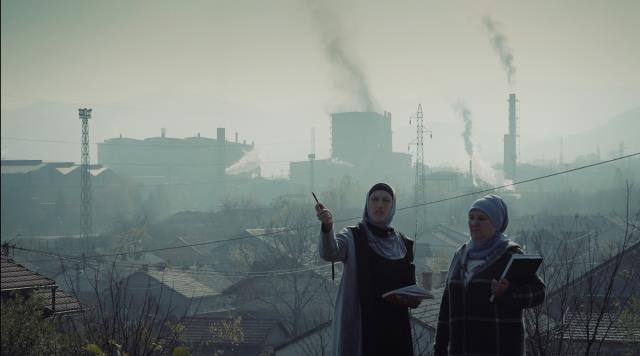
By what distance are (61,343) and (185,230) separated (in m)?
45.1

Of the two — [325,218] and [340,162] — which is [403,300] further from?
[340,162]

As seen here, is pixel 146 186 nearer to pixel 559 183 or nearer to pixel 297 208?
pixel 297 208

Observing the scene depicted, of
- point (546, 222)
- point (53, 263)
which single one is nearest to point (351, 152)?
point (546, 222)

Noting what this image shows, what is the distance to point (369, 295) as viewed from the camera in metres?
A: 3.59

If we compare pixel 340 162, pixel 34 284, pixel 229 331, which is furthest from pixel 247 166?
pixel 34 284

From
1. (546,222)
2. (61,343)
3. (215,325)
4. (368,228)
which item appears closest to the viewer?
(368,228)

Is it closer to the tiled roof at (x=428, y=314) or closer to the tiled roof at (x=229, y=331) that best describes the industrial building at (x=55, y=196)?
the tiled roof at (x=229, y=331)

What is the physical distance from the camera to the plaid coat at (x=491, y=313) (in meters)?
3.35

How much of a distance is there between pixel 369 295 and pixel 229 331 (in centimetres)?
1595

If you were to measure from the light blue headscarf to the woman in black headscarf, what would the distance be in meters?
0.43

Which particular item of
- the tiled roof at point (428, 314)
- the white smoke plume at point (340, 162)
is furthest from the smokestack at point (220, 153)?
the tiled roof at point (428, 314)

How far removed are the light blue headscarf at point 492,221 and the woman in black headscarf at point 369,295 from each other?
0.43m

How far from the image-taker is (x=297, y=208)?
4903cm

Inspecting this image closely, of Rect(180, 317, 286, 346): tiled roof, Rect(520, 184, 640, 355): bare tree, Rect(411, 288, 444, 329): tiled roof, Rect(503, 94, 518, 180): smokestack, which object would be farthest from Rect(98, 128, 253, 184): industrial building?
Rect(520, 184, 640, 355): bare tree
